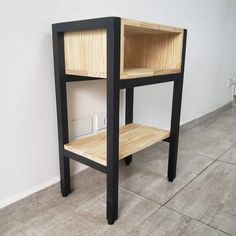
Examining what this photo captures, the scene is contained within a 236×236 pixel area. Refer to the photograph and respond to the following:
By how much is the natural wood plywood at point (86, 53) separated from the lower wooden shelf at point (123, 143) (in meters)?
0.31

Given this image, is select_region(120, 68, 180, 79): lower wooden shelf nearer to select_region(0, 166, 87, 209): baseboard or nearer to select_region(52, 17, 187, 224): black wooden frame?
select_region(52, 17, 187, 224): black wooden frame

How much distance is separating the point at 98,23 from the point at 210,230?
2.80 feet

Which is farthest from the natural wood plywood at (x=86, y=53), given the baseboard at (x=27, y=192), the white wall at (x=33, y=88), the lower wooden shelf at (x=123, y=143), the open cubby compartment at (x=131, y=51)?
the baseboard at (x=27, y=192)

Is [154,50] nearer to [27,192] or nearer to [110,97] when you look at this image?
[110,97]

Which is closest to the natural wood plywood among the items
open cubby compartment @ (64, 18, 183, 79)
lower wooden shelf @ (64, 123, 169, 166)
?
open cubby compartment @ (64, 18, 183, 79)

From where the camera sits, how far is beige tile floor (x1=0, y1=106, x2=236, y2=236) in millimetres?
913

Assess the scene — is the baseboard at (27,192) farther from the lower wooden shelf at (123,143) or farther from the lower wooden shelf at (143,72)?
the lower wooden shelf at (143,72)

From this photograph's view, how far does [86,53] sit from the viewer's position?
0.87 m

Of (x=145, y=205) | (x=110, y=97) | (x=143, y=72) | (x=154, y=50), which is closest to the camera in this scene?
(x=110, y=97)

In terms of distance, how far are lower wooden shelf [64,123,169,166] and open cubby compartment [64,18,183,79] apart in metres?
0.31

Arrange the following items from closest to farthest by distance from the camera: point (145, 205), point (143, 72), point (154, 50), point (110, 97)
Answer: point (110, 97), point (143, 72), point (145, 205), point (154, 50)

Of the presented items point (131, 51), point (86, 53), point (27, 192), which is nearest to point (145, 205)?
point (27, 192)

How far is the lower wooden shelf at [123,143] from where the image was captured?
96 centimetres

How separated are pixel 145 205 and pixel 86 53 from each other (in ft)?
2.26
